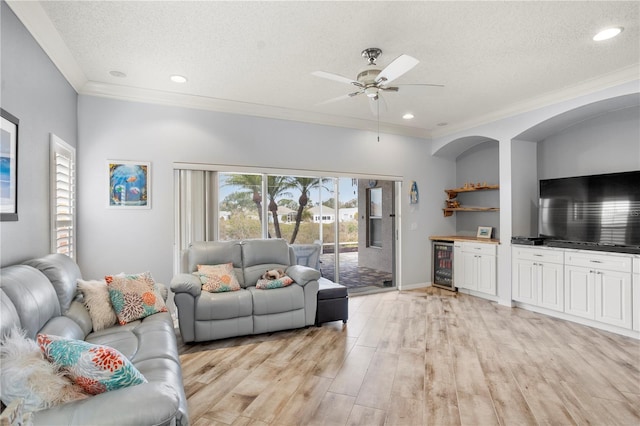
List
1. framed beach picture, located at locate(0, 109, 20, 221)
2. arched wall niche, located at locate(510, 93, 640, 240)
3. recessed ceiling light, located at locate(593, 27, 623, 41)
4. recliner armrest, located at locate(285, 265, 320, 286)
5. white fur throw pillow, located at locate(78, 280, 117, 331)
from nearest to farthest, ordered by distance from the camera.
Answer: framed beach picture, located at locate(0, 109, 20, 221) < white fur throw pillow, located at locate(78, 280, 117, 331) < recessed ceiling light, located at locate(593, 27, 623, 41) < recliner armrest, located at locate(285, 265, 320, 286) < arched wall niche, located at locate(510, 93, 640, 240)

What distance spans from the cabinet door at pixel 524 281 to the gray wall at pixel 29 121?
545 centimetres

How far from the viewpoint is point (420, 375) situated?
9.14ft

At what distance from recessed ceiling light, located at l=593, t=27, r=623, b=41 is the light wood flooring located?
9.31 ft

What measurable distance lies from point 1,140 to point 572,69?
4.92 m

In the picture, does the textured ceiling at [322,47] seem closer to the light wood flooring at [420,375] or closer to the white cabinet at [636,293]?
the white cabinet at [636,293]

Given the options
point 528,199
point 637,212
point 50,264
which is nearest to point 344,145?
point 528,199

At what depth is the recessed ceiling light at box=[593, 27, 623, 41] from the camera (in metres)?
2.74

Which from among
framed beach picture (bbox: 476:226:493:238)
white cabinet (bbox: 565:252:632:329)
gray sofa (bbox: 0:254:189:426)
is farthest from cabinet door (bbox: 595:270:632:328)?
gray sofa (bbox: 0:254:189:426)

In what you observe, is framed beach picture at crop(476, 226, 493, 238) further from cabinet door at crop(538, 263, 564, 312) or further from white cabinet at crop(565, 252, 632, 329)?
white cabinet at crop(565, 252, 632, 329)

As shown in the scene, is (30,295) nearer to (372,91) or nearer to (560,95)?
(372,91)

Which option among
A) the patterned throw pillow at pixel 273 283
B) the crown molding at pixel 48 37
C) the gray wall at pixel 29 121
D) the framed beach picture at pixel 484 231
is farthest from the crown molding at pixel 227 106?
the patterned throw pillow at pixel 273 283

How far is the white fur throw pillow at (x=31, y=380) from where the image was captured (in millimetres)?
1184

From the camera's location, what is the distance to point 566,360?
120 inches

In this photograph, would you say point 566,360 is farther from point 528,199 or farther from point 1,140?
point 1,140
